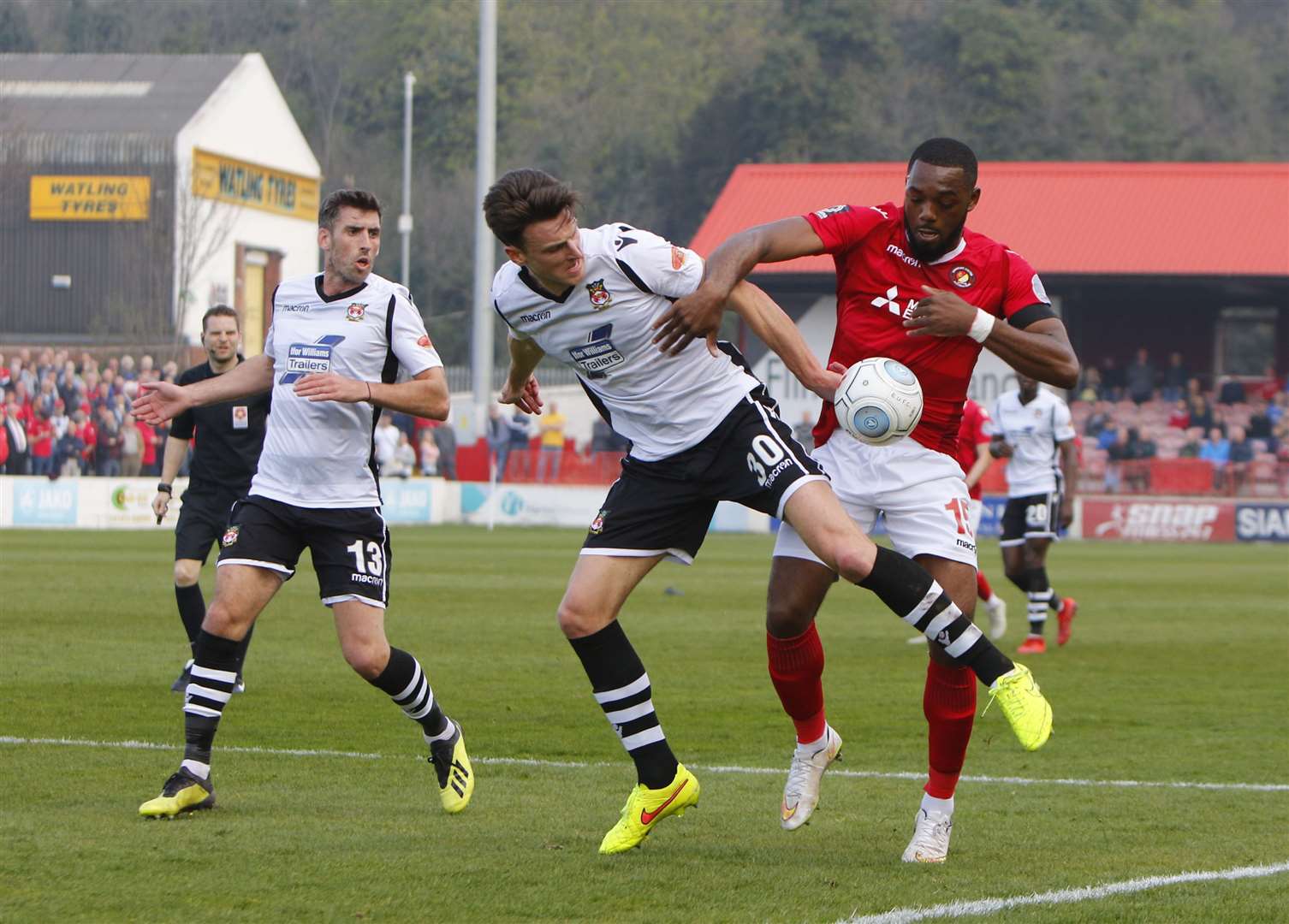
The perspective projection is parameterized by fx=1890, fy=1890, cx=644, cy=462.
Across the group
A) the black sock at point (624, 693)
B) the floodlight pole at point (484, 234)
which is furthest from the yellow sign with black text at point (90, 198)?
the black sock at point (624, 693)

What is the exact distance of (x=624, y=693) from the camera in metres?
6.68

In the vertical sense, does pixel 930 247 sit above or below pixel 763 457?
above

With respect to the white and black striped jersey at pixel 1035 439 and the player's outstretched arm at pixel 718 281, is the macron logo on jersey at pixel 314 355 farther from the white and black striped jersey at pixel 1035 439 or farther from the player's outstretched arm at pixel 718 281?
the white and black striped jersey at pixel 1035 439

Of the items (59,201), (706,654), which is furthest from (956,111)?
(706,654)

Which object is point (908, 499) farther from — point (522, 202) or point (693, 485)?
point (522, 202)

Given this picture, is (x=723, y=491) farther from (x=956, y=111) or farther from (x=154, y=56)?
(x=956, y=111)

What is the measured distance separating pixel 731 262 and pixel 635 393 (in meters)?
0.73

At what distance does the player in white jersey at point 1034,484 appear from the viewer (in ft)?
50.2

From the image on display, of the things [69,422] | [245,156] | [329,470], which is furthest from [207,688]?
[245,156]

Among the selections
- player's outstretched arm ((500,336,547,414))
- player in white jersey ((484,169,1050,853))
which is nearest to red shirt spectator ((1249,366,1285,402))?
player's outstretched arm ((500,336,547,414))

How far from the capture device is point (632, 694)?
21.9ft

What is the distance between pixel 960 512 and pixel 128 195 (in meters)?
45.9

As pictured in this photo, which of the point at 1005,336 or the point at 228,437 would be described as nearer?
the point at 1005,336

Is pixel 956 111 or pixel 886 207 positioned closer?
pixel 886 207
